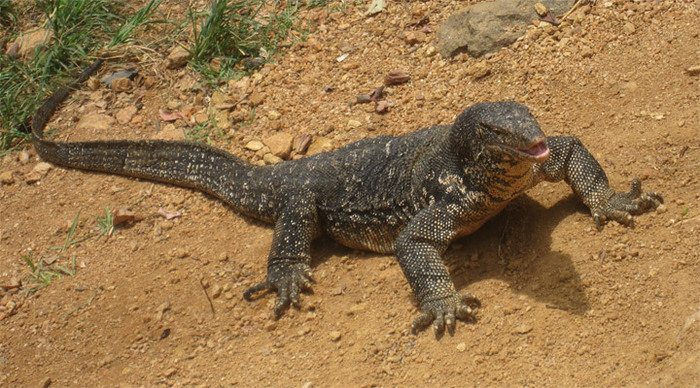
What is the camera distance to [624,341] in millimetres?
6551

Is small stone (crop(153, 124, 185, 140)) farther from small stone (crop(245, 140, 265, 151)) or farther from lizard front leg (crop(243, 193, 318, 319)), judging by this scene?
lizard front leg (crop(243, 193, 318, 319))

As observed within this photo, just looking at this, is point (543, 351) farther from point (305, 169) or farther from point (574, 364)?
point (305, 169)

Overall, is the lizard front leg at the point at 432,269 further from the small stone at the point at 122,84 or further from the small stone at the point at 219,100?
the small stone at the point at 122,84

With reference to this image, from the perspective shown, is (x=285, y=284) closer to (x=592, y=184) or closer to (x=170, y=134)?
(x=592, y=184)

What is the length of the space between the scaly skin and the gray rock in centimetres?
209

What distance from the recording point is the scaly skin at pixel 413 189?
7.38m

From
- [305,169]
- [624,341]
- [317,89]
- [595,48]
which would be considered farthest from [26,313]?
[595,48]

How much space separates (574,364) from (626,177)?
7.24ft

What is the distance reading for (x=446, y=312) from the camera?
7301mm

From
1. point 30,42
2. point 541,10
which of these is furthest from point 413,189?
point 30,42

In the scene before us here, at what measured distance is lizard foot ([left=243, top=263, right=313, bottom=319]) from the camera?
8.27 m

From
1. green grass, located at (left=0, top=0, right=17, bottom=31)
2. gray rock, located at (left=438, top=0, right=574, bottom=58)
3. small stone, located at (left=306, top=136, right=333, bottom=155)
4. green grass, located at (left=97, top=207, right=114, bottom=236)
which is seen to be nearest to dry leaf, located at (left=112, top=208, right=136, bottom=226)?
green grass, located at (left=97, top=207, right=114, bottom=236)

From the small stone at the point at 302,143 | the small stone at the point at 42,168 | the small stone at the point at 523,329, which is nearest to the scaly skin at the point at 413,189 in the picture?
the small stone at the point at 523,329

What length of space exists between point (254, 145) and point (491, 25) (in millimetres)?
2976
